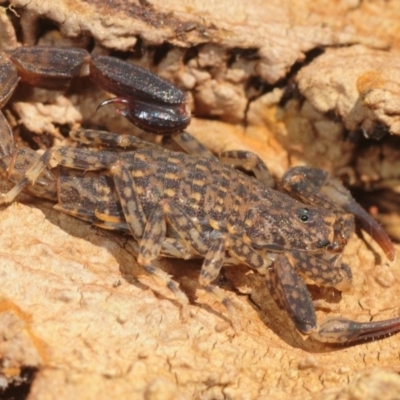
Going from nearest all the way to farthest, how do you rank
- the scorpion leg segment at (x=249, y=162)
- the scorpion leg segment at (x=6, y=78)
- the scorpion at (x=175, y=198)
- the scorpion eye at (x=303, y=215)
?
the scorpion at (x=175, y=198) < the scorpion leg segment at (x=6, y=78) < the scorpion eye at (x=303, y=215) < the scorpion leg segment at (x=249, y=162)

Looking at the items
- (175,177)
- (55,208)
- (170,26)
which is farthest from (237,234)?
(170,26)

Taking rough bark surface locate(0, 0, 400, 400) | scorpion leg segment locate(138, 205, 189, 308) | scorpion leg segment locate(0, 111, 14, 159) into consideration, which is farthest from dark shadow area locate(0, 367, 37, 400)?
scorpion leg segment locate(0, 111, 14, 159)

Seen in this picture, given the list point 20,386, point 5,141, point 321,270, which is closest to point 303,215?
point 321,270

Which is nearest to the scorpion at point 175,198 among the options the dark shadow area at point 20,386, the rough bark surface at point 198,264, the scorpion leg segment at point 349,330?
the scorpion leg segment at point 349,330

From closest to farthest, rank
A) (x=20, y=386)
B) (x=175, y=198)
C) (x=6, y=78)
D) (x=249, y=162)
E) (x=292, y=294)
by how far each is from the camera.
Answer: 1. (x=20, y=386)
2. (x=292, y=294)
3. (x=175, y=198)
4. (x=6, y=78)
5. (x=249, y=162)

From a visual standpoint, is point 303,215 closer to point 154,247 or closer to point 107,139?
point 154,247

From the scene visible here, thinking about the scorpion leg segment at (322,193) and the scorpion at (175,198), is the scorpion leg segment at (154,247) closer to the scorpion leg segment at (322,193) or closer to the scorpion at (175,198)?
the scorpion at (175,198)
